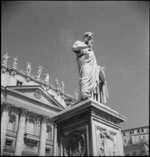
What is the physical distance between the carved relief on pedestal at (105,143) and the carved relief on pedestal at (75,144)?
41 centimetres

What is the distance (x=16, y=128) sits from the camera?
1252 inches

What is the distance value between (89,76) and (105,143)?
7.45 ft

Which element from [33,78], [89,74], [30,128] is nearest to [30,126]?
[30,128]

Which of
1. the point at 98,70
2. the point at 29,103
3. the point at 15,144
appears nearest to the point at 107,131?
the point at 98,70

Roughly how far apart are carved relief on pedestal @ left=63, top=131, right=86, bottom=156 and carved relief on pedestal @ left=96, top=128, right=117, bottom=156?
0.41 meters

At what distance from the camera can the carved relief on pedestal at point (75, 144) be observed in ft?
16.9

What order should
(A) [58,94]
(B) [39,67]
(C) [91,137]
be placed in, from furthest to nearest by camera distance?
1. (A) [58,94]
2. (B) [39,67]
3. (C) [91,137]

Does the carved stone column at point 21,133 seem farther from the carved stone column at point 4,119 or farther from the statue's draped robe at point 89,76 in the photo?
the statue's draped robe at point 89,76

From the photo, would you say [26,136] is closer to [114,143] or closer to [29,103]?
[29,103]

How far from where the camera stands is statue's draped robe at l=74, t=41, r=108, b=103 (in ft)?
20.6

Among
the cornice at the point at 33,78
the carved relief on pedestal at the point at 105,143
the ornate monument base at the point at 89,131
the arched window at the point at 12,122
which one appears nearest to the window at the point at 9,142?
the arched window at the point at 12,122

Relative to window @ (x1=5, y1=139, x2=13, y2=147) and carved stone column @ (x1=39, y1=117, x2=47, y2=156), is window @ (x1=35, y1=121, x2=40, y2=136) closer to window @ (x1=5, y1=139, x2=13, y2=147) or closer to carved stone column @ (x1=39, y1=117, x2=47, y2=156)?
carved stone column @ (x1=39, y1=117, x2=47, y2=156)

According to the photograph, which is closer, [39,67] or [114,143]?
[114,143]

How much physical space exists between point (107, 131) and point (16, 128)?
29.3 meters
